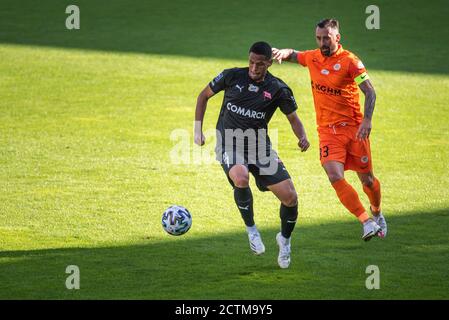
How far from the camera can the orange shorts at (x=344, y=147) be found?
1144 cm

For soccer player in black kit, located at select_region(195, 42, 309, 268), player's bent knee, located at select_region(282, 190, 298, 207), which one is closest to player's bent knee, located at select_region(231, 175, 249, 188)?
soccer player in black kit, located at select_region(195, 42, 309, 268)

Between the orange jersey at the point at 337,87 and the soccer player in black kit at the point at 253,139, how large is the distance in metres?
0.70

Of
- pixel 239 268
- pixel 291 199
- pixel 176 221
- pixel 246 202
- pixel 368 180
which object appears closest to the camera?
pixel 239 268

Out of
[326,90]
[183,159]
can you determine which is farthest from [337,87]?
[183,159]

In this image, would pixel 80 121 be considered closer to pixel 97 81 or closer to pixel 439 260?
pixel 97 81

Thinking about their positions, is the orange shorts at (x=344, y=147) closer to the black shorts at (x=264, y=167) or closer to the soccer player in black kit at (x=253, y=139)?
the soccer player in black kit at (x=253, y=139)

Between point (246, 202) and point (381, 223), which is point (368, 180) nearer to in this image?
point (381, 223)

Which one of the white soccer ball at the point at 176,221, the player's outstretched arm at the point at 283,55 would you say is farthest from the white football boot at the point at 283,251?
the player's outstretched arm at the point at 283,55

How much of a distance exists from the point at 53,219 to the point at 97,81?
844cm

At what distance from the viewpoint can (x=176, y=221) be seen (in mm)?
11148

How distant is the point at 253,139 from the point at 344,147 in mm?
1232

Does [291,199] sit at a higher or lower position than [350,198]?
lower

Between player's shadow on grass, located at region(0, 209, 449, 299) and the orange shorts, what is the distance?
1.00 m

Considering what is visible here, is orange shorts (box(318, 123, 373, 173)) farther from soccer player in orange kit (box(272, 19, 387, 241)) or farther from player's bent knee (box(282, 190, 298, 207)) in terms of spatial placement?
player's bent knee (box(282, 190, 298, 207))
